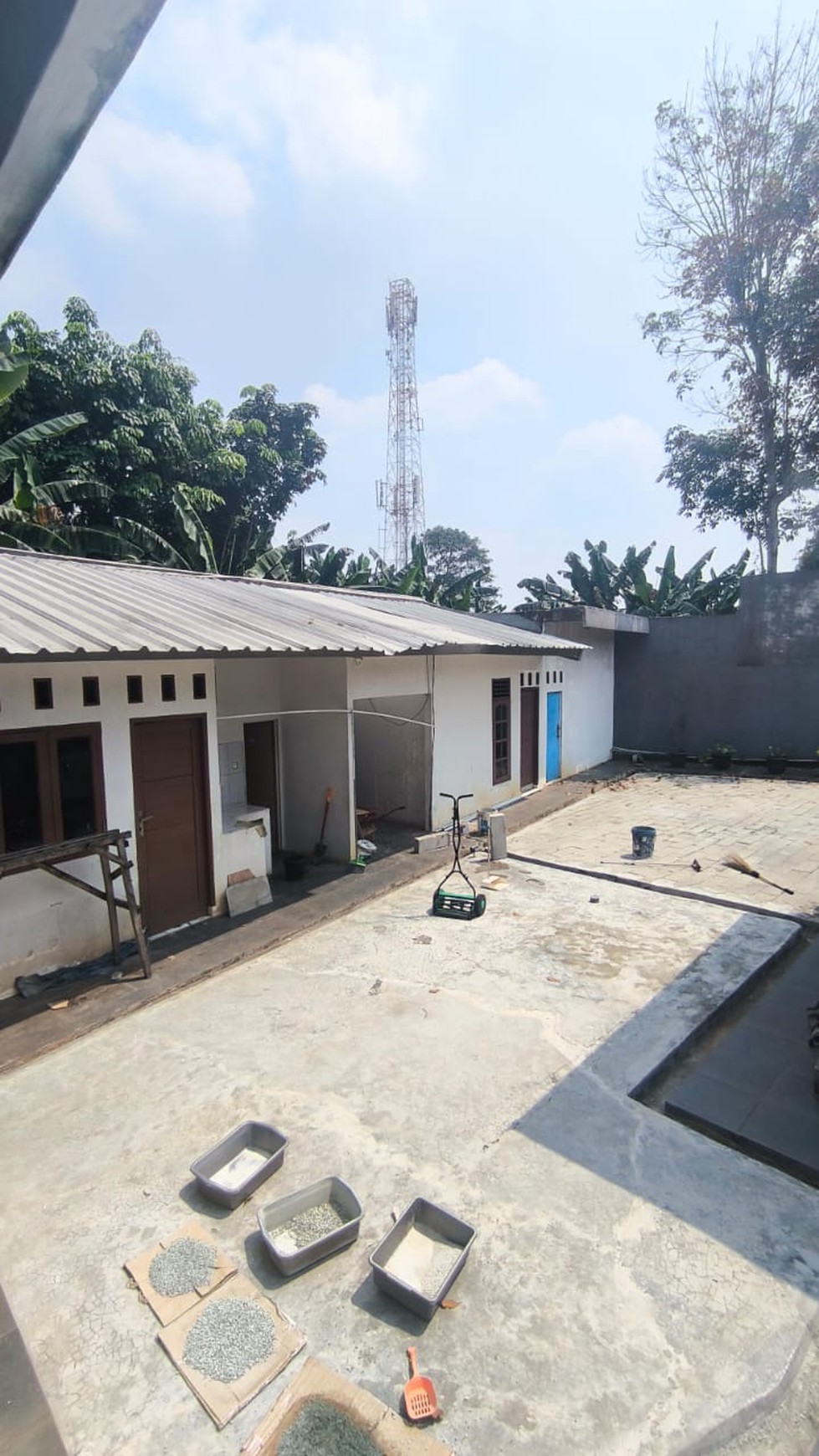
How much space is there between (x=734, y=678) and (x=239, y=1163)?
50.9 ft

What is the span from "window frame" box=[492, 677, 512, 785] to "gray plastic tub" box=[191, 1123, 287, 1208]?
336 inches

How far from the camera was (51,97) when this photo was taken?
0.94m

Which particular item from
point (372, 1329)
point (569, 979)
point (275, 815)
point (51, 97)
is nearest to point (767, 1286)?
point (372, 1329)

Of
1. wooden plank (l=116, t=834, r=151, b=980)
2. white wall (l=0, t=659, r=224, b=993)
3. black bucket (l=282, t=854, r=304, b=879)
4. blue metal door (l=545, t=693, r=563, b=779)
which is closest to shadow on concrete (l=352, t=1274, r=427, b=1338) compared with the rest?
wooden plank (l=116, t=834, r=151, b=980)

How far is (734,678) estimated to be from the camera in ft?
53.0

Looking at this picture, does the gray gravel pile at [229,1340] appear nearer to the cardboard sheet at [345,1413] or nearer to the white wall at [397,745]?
the cardboard sheet at [345,1413]

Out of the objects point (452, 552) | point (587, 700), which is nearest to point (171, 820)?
point (587, 700)

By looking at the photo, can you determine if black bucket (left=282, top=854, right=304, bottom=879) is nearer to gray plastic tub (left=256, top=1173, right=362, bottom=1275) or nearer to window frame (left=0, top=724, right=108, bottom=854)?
window frame (left=0, top=724, right=108, bottom=854)

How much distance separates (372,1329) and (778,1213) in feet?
6.72

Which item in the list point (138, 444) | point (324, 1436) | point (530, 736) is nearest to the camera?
point (324, 1436)

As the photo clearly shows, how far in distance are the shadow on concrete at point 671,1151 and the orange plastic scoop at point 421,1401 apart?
1.43m

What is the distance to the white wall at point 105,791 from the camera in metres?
5.49

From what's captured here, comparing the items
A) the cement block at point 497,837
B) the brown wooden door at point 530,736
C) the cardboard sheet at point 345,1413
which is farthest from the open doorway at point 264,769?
the cardboard sheet at point 345,1413

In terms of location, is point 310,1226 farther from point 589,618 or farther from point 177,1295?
point 589,618
